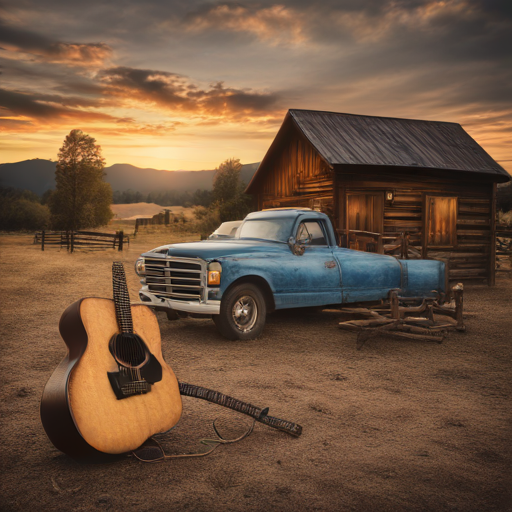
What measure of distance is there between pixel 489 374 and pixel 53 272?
14.4 meters

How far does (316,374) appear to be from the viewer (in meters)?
5.44

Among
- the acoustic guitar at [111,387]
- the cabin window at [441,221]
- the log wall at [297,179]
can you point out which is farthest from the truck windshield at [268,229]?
the cabin window at [441,221]

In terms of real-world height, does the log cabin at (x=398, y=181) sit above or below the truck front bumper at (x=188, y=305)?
above

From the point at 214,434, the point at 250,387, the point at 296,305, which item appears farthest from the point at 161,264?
the point at 214,434

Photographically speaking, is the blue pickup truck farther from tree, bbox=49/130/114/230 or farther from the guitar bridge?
tree, bbox=49/130/114/230

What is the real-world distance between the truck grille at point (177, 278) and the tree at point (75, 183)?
41386 millimetres

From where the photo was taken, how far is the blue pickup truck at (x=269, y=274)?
674 centimetres

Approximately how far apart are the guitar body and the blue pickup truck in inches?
129

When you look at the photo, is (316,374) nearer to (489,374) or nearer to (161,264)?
(489,374)

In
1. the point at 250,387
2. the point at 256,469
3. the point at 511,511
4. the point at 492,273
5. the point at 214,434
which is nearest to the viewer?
the point at 511,511

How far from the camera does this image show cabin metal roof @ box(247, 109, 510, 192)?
46.2 feet

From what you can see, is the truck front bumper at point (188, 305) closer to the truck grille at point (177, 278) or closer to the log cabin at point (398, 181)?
the truck grille at point (177, 278)

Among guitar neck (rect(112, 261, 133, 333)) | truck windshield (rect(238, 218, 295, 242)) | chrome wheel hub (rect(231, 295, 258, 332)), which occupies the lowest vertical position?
chrome wheel hub (rect(231, 295, 258, 332))

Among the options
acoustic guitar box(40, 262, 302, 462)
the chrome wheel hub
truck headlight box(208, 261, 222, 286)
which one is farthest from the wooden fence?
acoustic guitar box(40, 262, 302, 462)
